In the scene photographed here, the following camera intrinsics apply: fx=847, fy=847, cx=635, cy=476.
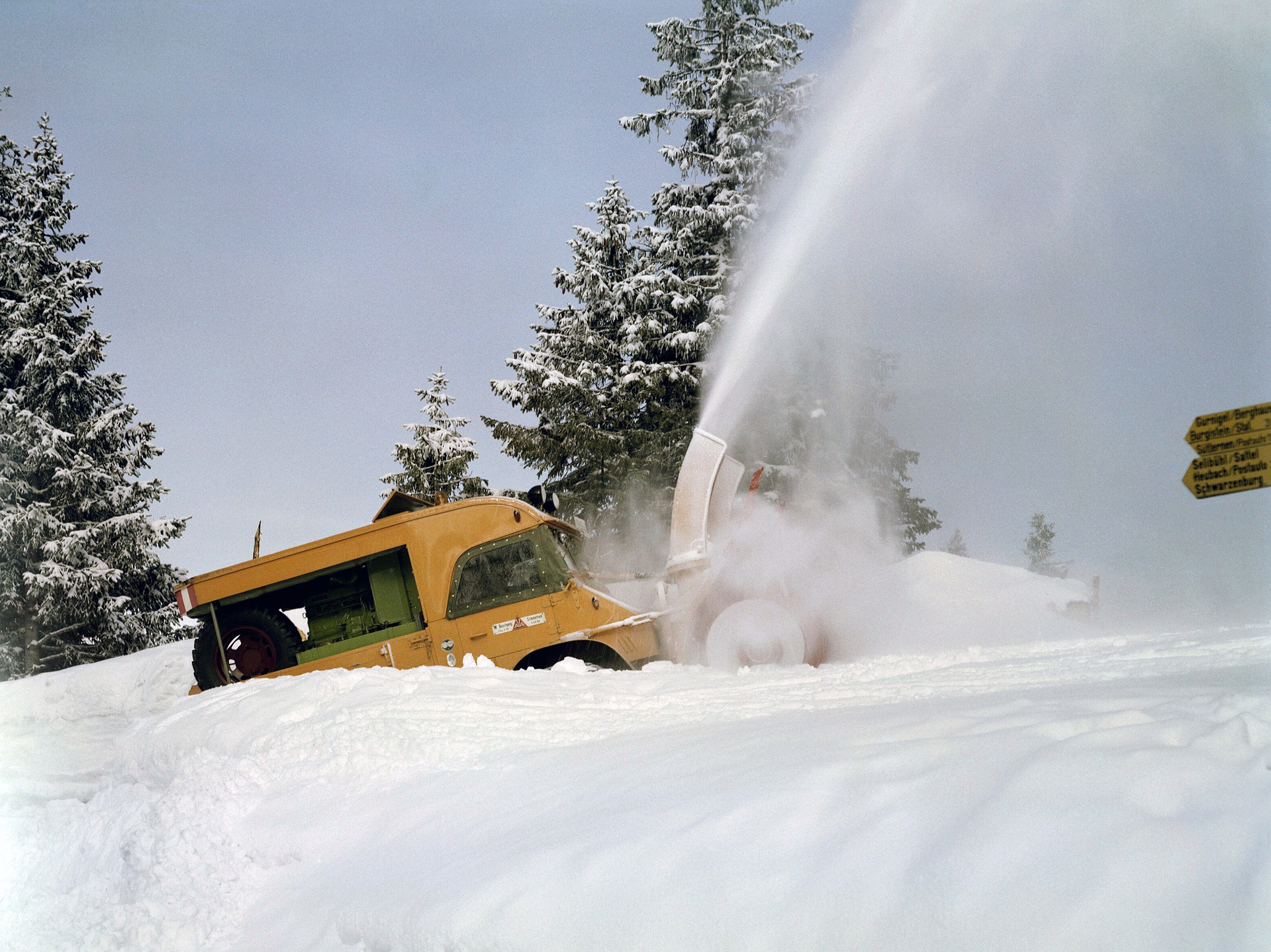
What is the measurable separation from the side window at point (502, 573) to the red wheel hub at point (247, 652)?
212cm

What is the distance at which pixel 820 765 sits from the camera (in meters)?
3.04

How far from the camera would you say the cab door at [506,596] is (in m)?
8.30

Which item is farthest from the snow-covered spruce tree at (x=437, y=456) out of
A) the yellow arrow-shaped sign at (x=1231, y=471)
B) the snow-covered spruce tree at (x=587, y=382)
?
the yellow arrow-shaped sign at (x=1231, y=471)

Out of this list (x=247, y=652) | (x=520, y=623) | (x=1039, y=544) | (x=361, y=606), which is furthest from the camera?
(x=1039, y=544)

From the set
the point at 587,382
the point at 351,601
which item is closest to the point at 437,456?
the point at 587,382

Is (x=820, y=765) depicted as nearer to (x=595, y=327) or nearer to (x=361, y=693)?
(x=361, y=693)

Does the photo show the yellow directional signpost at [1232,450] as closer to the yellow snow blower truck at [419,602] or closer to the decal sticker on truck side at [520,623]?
the yellow snow blower truck at [419,602]

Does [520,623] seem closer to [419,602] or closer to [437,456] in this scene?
[419,602]

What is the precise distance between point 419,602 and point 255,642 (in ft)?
6.18

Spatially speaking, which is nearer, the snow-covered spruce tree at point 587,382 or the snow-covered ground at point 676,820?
the snow-covered ground at point 676,820

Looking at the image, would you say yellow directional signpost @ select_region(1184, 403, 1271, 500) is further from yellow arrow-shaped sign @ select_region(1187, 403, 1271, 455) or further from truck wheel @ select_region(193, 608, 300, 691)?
truck wheel @ select_region(193, 608, 300, 691)

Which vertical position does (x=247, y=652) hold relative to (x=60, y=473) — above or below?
below

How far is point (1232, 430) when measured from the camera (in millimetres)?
5008

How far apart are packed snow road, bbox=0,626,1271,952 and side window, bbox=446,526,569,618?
2.30m
